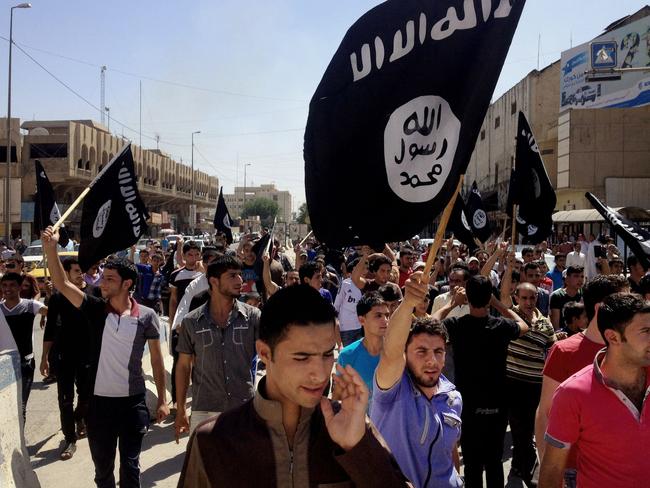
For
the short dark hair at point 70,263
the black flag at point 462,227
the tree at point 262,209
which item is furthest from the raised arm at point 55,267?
the tree at point 262,209

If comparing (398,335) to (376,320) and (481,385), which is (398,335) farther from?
(481,385)

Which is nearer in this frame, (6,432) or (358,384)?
(358,384)

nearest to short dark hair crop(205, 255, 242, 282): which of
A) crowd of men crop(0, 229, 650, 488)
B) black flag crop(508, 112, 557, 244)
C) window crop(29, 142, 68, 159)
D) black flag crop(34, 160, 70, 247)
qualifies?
crowd of men crop(0, 229, 650, 488)

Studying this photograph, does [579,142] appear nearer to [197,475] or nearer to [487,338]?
[487,338]

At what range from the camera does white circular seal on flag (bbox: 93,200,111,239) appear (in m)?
6.22

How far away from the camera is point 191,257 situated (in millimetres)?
→ 8242

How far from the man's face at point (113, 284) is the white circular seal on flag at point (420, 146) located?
2.82m

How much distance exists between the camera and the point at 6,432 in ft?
14.2

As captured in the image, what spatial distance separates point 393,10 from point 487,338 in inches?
111

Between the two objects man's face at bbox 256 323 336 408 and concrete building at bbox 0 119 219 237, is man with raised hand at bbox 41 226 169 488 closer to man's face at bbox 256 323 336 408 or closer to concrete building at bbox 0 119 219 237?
man's face at bbox 256 323 336 408

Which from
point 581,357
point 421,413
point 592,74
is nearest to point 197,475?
point 421,413

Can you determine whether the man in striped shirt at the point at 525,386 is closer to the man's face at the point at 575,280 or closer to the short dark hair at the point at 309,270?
the man's face at the point at 575,280

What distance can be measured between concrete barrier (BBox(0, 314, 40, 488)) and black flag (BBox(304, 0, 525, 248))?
9.12 feet

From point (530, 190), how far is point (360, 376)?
22.5 ft
